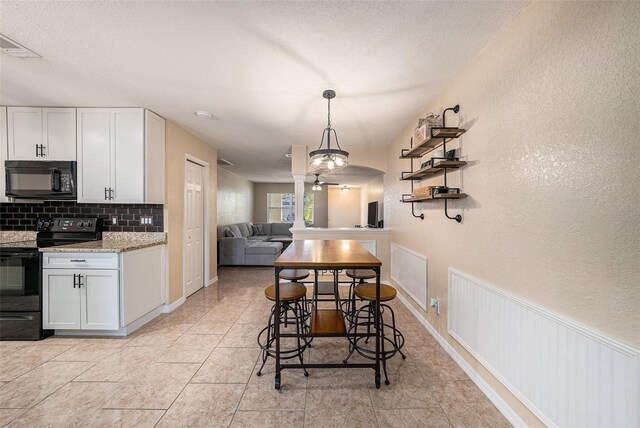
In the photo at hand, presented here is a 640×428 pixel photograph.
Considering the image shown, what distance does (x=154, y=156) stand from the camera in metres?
3.09

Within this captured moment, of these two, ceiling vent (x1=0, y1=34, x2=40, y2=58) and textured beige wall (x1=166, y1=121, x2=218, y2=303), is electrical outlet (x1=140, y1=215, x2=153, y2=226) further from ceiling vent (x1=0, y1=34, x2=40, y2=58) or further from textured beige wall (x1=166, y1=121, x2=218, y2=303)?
ceiling vent (x1=0, y1=34, x2=40, y2=58)

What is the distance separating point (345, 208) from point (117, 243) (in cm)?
724

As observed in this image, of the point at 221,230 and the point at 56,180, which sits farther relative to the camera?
the point at 221,230

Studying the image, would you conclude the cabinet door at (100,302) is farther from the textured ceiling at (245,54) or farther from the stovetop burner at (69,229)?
the textured ceiling at (245,54)

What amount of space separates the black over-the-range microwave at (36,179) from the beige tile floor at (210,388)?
1582 mm

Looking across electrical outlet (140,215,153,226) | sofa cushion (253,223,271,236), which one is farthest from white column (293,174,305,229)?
sofa cushion (253,223,271,236)

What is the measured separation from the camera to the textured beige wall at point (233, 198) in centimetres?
657

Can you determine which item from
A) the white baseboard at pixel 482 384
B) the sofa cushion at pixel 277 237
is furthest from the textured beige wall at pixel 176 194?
the sofa cushion at pixel 277 237

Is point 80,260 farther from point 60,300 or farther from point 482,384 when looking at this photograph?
point 482,384

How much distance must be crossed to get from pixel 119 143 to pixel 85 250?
4.16 ft

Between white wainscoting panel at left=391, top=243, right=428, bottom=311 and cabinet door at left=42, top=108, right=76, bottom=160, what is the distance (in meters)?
4.25

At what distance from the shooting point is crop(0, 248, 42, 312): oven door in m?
2.48

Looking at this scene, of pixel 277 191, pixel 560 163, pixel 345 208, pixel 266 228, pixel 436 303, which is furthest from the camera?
pixel 277 191

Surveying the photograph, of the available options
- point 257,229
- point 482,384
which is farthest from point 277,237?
point 482,384
